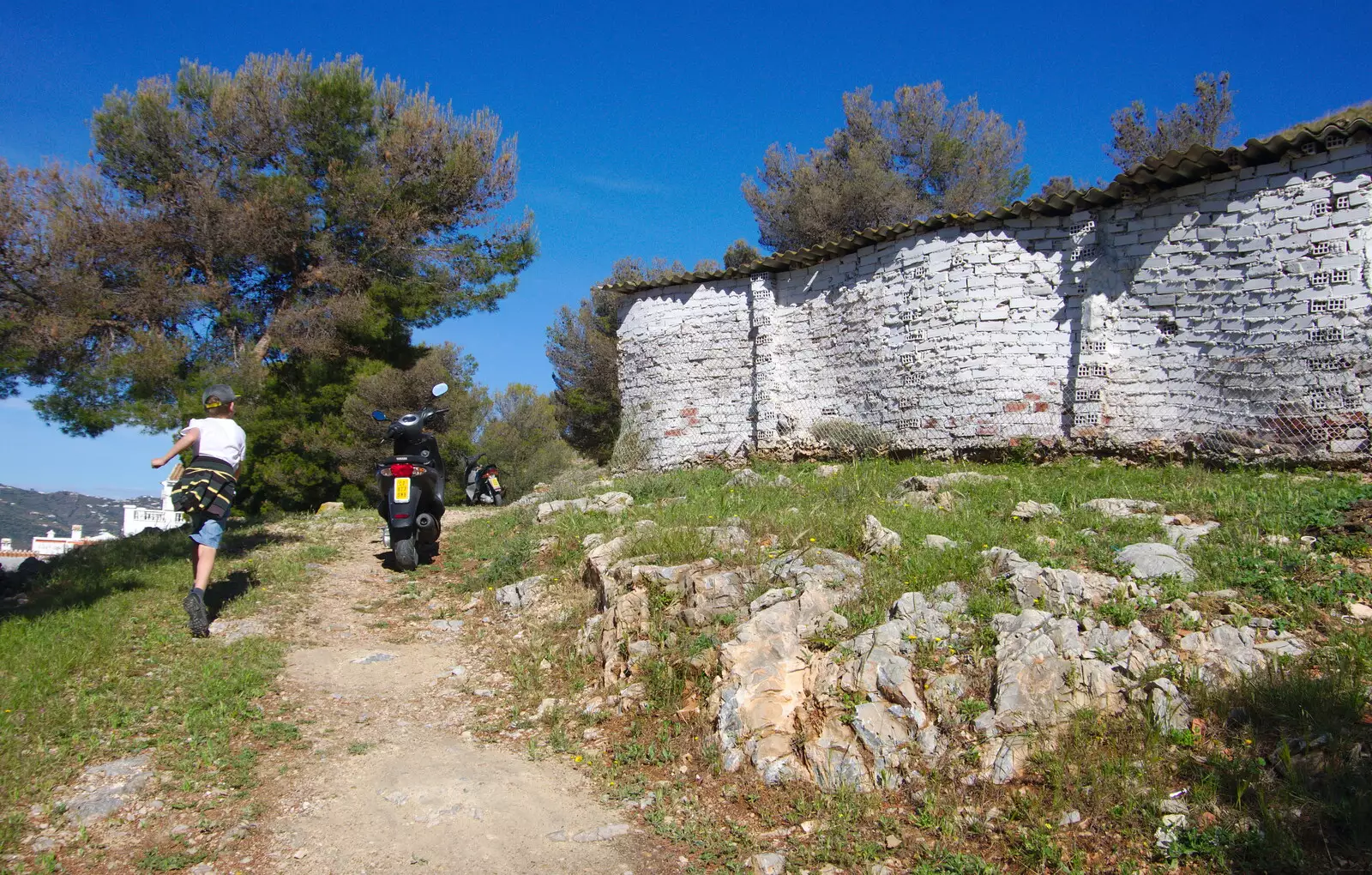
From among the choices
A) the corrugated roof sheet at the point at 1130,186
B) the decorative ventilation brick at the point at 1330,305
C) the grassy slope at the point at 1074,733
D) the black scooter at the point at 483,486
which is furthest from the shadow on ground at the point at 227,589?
the decorative ventilation brick at the point at 1330,305

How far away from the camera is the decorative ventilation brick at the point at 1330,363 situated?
7.14 metres

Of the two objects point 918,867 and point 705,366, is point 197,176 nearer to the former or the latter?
point 705,366

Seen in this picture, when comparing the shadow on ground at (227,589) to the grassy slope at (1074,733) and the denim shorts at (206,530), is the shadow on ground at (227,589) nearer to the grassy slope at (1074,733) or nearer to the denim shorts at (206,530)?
the denim shorts at (206,530)

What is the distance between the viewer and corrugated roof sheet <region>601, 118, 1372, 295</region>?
7.29 m

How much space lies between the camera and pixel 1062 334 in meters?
8.88

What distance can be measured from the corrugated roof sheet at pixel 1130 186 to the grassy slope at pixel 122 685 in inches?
279

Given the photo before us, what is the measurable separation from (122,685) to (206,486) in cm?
143

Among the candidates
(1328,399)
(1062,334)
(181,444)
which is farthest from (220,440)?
(1328,399)

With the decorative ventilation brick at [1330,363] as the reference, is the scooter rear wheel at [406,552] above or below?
below

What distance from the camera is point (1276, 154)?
746 cm

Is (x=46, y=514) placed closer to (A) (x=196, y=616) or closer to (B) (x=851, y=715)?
(A) (x=196, y=616)

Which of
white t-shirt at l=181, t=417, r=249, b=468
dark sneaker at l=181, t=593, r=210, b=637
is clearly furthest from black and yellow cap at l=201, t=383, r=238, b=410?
dark sneaker at l=181, t=593, r=210, b=637

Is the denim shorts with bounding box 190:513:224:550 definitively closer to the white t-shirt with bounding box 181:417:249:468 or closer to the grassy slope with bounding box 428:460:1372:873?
the white t-shirt with bounding box 181:417:249:468

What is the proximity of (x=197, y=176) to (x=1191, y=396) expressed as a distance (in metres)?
15.8
